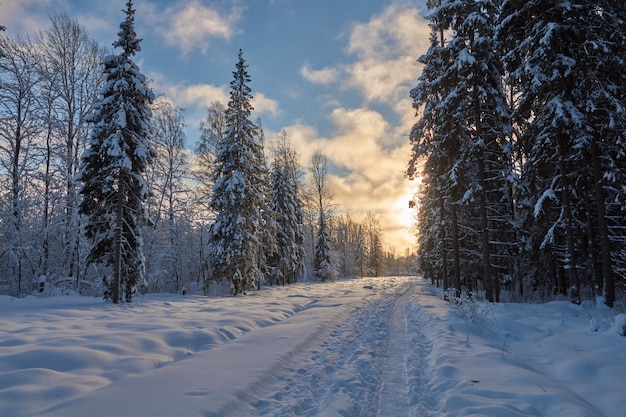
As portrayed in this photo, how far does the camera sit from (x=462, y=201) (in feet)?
46.1

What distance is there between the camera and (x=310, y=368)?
588 centimetres

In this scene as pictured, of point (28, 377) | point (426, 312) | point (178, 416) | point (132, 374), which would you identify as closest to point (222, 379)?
point (178, 416)

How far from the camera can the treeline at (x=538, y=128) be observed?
11000 millimetres

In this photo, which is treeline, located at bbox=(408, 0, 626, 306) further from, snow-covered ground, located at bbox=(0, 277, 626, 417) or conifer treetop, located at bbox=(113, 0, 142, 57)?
conifer treetop, located at bbox=(113, 0, 142, 57)

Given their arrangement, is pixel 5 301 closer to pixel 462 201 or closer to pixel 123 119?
pixel 123 119

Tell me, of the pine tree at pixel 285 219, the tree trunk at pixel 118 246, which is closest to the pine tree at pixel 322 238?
the pine tree at pixel 285 219

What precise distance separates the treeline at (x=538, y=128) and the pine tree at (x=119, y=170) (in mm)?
14382

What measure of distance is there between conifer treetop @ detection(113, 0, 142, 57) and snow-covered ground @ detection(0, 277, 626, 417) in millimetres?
Answer: 11817

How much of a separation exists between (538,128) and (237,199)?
16.4 metres

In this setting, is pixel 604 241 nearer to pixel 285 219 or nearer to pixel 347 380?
pixel 347 380

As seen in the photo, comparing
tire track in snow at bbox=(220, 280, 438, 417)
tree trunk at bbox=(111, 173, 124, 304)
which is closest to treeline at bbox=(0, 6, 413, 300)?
tree trunk at bbox=(111, 173, 124, 304)

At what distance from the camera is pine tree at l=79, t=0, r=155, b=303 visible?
1395cm

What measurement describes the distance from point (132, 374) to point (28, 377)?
136 cm

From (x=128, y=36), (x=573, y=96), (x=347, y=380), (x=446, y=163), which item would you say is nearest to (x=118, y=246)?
(x=128, y=36)
